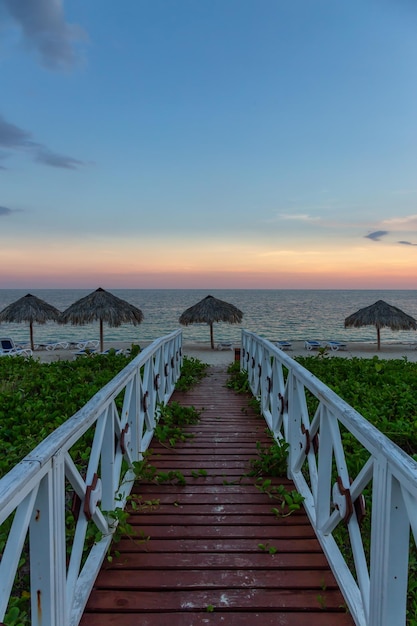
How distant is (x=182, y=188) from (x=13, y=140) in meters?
5.73

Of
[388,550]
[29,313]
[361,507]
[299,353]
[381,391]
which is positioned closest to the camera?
[388,550]

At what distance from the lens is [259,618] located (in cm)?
164

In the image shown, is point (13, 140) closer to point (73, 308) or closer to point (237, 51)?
point (73, 308)

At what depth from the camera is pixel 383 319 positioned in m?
18.7

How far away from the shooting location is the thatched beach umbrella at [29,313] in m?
16.7

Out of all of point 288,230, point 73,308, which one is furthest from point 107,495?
point 288,230

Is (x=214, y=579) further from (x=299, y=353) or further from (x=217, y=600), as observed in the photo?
(x=299, y=353)

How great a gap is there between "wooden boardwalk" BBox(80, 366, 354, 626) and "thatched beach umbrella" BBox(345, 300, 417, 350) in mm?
17560

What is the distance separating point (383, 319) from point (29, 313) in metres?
16.6

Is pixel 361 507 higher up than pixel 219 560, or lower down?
higher up

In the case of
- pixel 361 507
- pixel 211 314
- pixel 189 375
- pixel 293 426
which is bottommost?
pixel 189 375

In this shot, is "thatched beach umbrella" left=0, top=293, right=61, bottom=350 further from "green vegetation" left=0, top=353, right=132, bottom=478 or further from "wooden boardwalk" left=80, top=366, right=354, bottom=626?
"wooden boardwalk" left=80, top=366, right=354, bottom=626

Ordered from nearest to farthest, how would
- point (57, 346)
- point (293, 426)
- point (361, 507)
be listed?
point (361, 507), point (293, 426), point (57, 346)

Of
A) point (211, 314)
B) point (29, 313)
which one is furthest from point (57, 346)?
point (211, 314)
